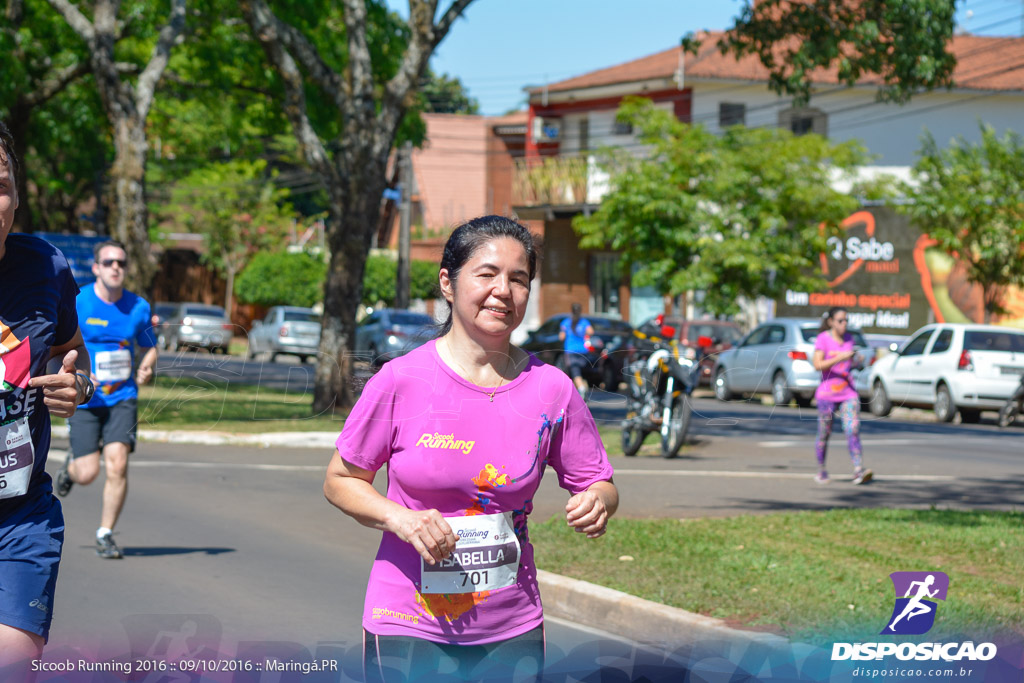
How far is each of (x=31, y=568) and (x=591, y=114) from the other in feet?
138

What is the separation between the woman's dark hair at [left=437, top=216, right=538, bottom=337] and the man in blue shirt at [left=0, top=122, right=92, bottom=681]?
115cm

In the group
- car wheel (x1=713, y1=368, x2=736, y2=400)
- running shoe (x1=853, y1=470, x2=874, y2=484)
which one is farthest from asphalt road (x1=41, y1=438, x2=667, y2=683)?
car wheel (x1=713, y1=368, x2=736, y2=400)

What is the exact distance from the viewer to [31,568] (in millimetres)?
3379

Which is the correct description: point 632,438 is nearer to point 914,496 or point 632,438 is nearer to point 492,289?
point 914,496

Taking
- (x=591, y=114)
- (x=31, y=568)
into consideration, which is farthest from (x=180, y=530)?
(x=591, y=114)

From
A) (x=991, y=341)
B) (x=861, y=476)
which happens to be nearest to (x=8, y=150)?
(x=861, y=476)

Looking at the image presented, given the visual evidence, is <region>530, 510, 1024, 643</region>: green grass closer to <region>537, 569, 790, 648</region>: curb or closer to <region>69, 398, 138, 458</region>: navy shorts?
<region>537, 569, 790, 648</region>: curb

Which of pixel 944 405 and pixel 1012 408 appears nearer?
pixel 1012 408

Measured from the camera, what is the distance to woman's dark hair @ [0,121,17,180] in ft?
11.0

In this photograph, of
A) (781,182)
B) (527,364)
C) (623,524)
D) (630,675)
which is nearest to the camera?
(527,364)

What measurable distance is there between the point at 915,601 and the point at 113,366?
534 centimetres

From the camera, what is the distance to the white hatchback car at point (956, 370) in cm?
2133

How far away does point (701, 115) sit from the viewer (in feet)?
134

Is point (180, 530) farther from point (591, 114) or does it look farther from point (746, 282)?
point (591, 114)
